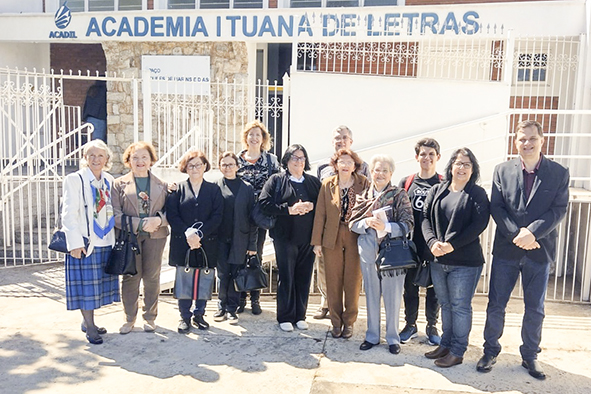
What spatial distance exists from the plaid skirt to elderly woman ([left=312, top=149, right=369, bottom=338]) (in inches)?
73.5

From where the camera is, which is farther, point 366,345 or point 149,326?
point 149,326

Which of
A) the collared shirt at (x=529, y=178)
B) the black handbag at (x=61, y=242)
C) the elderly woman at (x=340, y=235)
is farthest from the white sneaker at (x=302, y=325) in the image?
the collared shirt at (x=529, y=178)

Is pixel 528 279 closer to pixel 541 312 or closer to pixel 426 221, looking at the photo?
pixel 541 312

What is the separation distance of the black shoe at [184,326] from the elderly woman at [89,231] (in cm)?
69

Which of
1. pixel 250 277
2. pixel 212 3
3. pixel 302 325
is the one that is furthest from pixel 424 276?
pixel 212 3

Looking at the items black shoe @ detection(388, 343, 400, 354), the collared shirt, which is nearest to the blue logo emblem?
black shoe @ detection(388, 343, 400, 354)

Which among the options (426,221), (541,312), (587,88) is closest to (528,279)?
(541,312)

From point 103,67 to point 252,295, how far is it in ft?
32.8

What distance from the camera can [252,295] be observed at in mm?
5430

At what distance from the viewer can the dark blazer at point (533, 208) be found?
3859mm

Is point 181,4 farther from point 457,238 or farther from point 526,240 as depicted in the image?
point 526,240

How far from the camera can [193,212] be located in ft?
15.4

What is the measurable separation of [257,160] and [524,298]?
265 cm

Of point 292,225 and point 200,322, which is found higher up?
point 292,225
